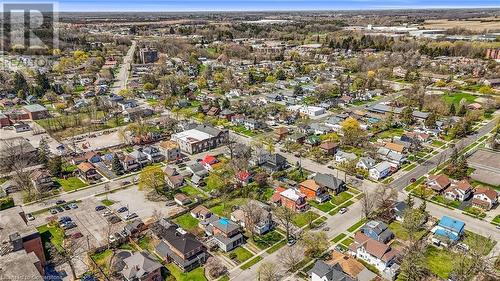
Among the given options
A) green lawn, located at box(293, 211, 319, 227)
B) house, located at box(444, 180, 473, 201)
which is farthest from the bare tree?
house, located at box(444, 180, 473, 201)

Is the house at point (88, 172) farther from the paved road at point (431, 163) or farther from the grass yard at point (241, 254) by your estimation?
the paved road at point (431, 163)

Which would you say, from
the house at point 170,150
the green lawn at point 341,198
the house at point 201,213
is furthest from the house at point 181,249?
the house at point 170,150

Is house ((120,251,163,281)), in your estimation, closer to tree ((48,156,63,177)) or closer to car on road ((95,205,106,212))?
car on road ((95,205,106,212))

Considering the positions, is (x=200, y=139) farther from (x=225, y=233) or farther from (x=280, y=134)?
(x=225, y=233)

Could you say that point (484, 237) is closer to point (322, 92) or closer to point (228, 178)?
point (228, 178)

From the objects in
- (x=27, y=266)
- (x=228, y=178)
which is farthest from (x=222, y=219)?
(x=27, y=266)

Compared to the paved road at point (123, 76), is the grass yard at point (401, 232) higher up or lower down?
lower down
